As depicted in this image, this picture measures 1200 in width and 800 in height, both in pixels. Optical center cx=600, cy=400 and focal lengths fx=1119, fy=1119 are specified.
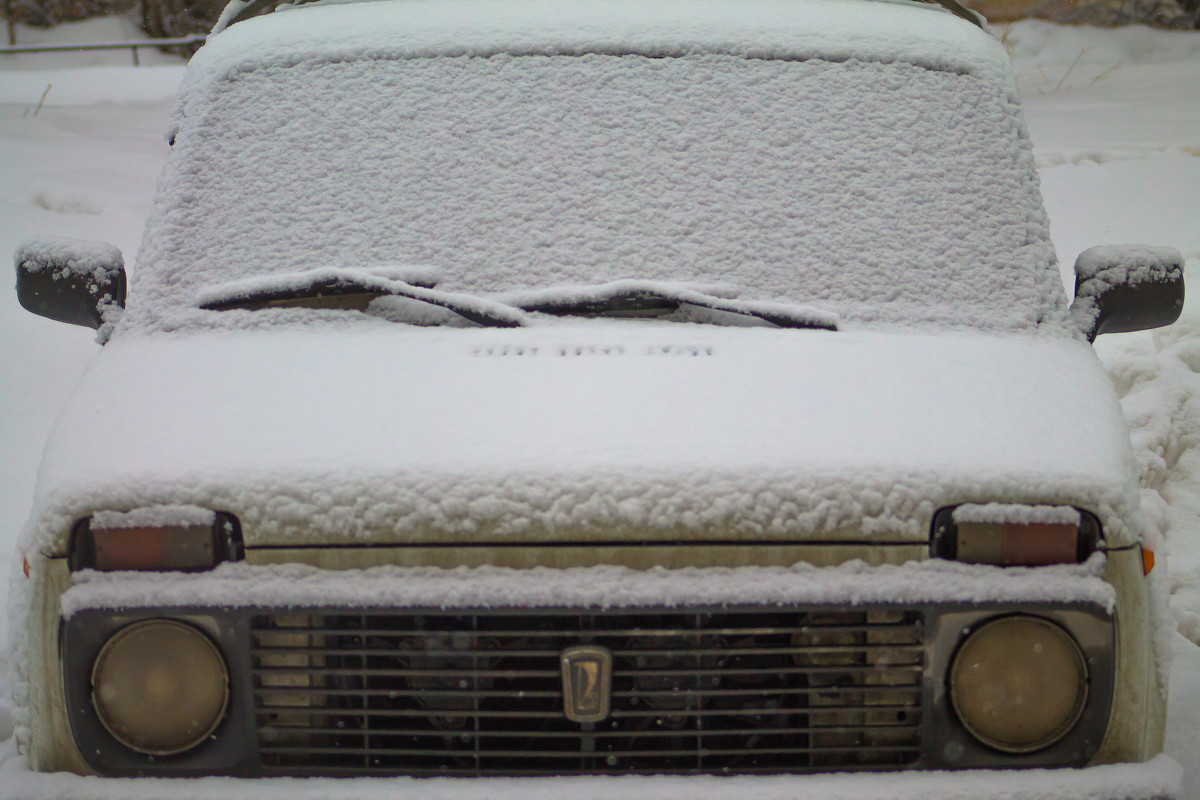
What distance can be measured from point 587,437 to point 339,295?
77cm

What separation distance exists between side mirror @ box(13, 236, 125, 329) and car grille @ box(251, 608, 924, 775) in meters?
1.14

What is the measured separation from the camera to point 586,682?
1.75m

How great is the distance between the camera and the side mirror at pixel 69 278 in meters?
2.52

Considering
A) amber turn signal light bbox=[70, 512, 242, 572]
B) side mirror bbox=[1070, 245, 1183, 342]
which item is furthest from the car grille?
side mirror bbox=[1070, 245, 1183, 342]

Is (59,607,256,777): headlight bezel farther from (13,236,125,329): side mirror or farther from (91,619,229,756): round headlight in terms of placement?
(13,236,125,329): side mirror

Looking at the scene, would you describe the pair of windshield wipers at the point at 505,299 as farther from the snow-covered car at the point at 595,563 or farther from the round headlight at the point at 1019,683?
the round headlight at the point at 1019,683

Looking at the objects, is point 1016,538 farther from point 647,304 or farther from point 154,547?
point 154,547

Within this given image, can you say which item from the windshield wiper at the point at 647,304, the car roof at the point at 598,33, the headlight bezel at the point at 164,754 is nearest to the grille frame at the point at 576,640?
the headlight bezel at the point at 164,754

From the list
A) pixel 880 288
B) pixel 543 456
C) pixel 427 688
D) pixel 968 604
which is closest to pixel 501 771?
pixel 427 688

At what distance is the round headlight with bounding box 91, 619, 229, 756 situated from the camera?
178 cm

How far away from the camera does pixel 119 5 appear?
85.1 feet

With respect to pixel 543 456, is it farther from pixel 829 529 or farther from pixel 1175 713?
pixel 1175 713

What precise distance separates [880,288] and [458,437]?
106 centimetres

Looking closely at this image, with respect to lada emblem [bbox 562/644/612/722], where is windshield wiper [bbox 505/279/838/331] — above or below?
above
